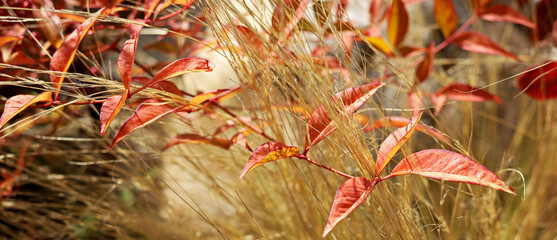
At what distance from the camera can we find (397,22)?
1.02 m

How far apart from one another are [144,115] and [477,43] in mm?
715

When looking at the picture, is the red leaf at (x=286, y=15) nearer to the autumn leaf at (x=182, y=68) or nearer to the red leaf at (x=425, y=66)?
the autumn leaf at (x=182, y=68)

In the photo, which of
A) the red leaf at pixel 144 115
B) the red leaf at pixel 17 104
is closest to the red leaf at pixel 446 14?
the red leaf at pixel 144 115

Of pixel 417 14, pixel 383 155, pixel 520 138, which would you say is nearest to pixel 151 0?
pixel 383 155

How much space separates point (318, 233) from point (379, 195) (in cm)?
27

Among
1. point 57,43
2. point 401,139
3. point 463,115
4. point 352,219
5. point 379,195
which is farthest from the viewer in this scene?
point 463,115

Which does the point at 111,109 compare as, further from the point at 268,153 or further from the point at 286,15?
the point at 286,15

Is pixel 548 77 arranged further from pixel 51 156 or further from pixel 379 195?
pixel 51 156

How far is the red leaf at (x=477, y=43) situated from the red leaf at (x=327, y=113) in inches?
18.0

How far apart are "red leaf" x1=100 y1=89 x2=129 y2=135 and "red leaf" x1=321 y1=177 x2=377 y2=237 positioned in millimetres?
288

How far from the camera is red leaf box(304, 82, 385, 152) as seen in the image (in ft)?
2.08

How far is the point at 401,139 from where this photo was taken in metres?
0.57

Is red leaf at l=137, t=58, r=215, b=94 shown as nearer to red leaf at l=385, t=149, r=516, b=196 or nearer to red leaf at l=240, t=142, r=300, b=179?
red leaf at l=240, t=142, r=300, b=179

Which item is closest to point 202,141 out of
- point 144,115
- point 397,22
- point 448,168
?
point 144,115
